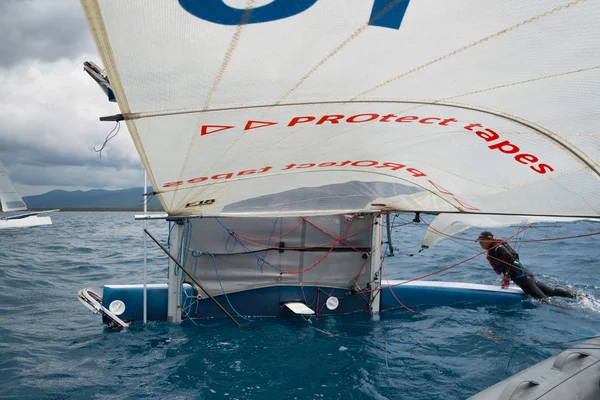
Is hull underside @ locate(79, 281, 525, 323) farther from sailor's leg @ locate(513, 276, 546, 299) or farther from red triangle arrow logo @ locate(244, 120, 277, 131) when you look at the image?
red triangle arrow logo @ locate(244, 120, 277, 131)

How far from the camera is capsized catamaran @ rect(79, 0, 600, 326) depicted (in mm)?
1960

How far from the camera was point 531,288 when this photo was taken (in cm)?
699

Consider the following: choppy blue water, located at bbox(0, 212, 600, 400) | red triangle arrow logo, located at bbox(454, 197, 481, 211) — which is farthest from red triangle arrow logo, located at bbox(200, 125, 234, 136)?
red triangle arrow logo, located at bbox(454, 197, 481, 211)

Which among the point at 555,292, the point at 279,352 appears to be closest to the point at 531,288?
the point at 555,292

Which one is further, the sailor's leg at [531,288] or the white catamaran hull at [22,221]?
the white catamaran hull at [22,221]

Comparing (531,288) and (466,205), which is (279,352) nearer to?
(466,205)

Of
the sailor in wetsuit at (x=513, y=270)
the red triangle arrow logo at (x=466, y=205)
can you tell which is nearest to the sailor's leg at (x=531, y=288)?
the sailor in wetsuit at (x=513, y=270)

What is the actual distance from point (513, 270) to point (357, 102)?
586cm

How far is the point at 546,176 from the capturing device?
3.26 metres

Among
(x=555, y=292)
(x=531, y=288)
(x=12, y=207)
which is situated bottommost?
(x=555, y=292)

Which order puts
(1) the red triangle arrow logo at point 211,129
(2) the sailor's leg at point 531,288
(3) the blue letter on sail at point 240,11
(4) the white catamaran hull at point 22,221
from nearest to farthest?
1. (3) the blue letter on sail at point 240,11
2. (1) the red triangle arrow logo at point 211,129
3. (2) the sailor's leg at point 531,288
4. (4) the white catamaran hull at point 22,221

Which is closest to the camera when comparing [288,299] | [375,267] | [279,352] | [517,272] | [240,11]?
[240,11]

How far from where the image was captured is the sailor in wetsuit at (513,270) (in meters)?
7.00

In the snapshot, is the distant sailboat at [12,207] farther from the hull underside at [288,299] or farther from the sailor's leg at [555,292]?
the sailor's leg at [555,292]
